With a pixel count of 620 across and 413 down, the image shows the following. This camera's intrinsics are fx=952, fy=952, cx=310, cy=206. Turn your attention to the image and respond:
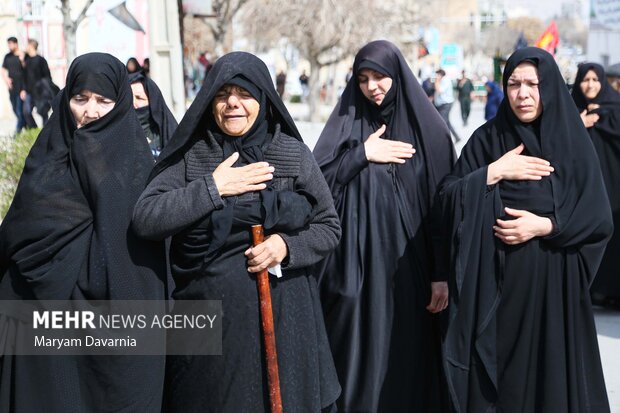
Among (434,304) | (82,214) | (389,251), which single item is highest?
(82,214)

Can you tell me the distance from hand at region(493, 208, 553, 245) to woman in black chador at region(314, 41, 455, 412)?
24.5 inches

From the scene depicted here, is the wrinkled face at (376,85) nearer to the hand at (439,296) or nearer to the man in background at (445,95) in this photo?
the hand at (439,296)

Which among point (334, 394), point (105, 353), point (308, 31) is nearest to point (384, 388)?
point (334, 394)

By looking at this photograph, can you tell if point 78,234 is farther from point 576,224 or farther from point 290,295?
point 576,224

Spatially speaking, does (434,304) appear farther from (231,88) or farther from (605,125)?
(605,125)

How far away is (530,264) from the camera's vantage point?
326 cm

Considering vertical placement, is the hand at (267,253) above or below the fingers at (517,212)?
below

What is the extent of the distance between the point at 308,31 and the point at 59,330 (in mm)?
19656

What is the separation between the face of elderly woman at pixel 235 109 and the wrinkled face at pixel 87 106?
0.36 metres

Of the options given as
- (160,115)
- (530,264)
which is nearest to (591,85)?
(160,115)

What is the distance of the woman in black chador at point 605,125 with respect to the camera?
648 centimetres

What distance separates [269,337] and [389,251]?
1076mm

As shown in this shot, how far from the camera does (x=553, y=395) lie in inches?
127

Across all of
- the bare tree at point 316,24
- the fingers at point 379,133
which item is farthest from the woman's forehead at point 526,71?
the bare tree at point 316,24
